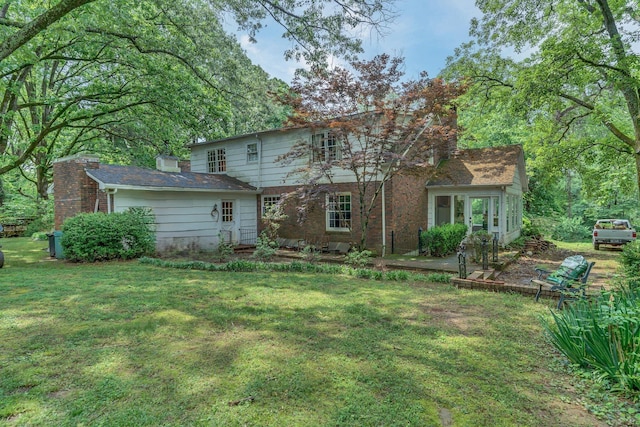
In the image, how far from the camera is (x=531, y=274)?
9.56 metres

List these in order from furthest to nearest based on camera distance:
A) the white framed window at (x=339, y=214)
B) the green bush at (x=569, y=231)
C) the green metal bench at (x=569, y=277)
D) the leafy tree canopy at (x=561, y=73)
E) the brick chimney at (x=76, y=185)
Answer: the green bush at (x=569, y=231), the white framed window at (x=339, y=214), the brick chimney at (x=76, y=185), the leafy tree canopy at (x=561, y=73), the green metal bench at (x=569, y=277)

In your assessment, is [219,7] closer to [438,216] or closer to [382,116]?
[382,116]

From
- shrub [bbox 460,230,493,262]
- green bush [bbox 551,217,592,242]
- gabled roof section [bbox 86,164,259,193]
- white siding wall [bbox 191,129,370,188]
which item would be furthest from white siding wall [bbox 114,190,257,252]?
green bush [bbox 551,217,592,242]

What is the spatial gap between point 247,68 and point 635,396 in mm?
24240

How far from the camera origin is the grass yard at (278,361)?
9.10 ft

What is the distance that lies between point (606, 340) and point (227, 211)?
1400cm

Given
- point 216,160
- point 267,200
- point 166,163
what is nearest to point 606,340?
point 267,200

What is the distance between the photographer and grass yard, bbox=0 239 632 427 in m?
2.77

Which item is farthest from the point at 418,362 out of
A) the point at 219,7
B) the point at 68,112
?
the point at 68,112

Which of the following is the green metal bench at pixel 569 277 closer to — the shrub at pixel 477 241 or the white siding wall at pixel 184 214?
the shrub at pixel 477 241

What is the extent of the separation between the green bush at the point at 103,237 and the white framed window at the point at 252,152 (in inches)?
246

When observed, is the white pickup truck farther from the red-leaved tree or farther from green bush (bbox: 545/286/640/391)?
green bush (bbox: 545/286/640/391)

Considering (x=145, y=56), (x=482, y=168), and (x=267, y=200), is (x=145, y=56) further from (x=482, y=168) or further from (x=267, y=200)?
(x=482, y=168)

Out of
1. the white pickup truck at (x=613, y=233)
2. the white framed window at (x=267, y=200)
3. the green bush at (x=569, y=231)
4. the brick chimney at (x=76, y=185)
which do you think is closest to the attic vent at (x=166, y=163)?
the brick chimney at (x=76, y=185)
